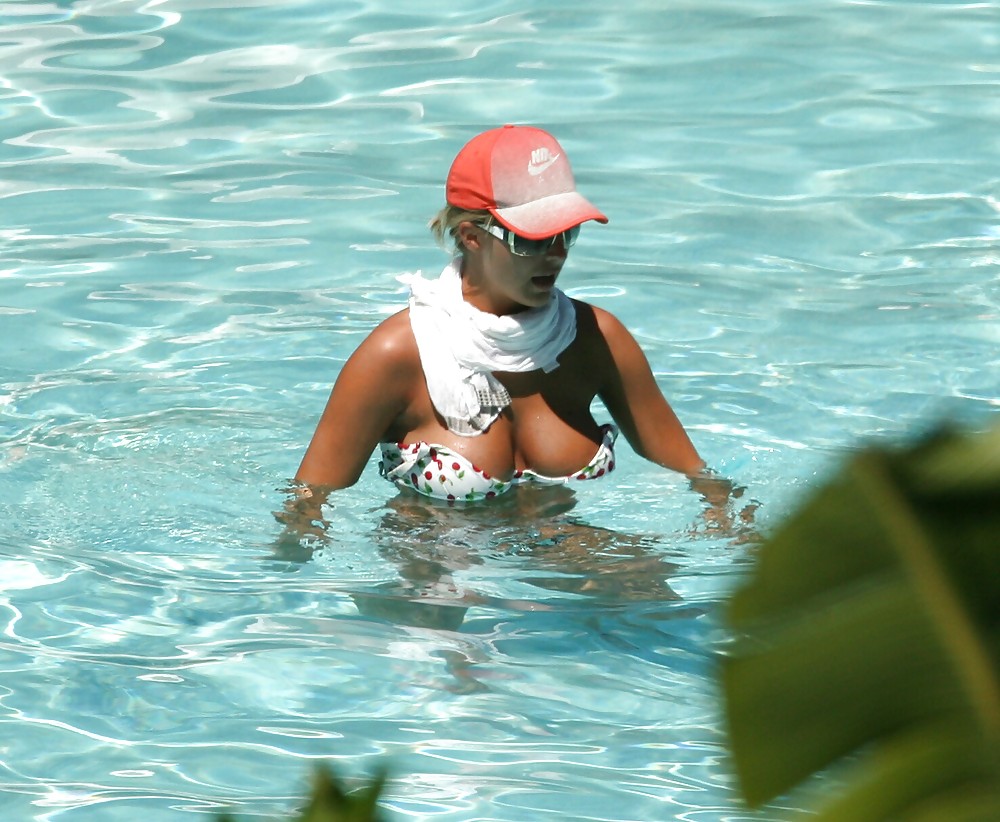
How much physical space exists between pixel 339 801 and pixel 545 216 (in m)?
3.66

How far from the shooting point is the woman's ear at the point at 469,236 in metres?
4.56

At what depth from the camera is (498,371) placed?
15.8ft

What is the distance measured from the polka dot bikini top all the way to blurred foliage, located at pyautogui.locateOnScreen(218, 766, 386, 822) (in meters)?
3.90

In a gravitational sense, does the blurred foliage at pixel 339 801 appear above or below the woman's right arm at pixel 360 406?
above

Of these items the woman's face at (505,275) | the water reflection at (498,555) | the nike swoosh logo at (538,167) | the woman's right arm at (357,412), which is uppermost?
the nike swoosh logo at (538,167)

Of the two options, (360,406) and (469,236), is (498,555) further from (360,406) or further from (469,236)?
(469,236)

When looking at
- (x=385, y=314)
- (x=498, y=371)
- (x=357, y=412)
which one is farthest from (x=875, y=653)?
(x=385, y=314)

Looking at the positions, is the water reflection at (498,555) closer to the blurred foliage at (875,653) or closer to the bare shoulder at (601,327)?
the bare shoulder at (601,327)

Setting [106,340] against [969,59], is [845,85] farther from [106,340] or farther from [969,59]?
[106,340]

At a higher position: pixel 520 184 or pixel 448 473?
pixel 520 184

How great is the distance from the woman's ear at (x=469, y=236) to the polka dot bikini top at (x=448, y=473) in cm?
60

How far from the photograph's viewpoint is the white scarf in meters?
4.66

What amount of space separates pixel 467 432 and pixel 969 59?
5.83 m

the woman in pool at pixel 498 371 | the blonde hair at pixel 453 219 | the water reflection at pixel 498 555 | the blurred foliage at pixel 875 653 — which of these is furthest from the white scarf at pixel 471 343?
the blurred foliage at pixel 875 653
